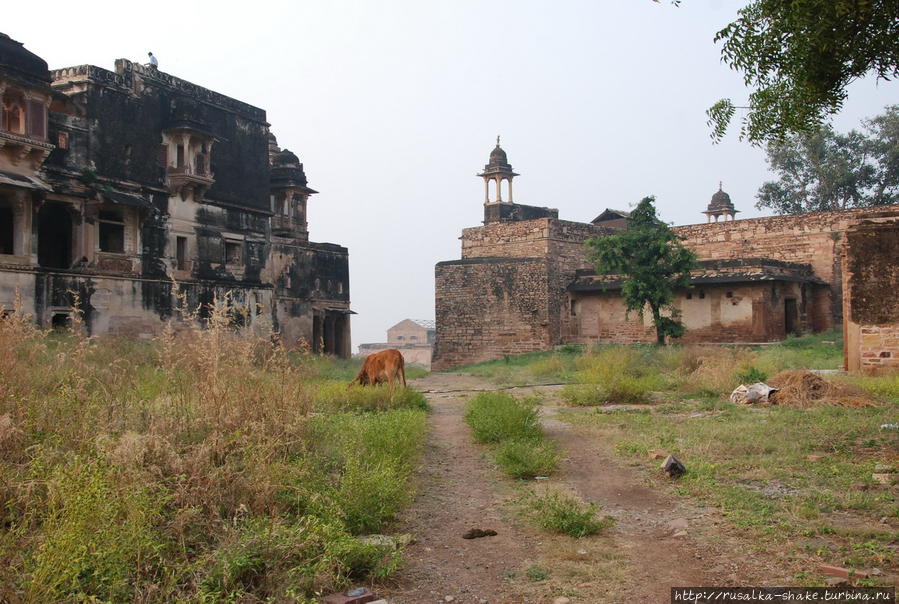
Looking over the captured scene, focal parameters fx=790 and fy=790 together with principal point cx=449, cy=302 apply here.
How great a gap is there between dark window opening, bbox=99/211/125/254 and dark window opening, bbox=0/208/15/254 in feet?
6.74

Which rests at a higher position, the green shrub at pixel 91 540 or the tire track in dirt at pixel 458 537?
the green shrub at pixel 91 540

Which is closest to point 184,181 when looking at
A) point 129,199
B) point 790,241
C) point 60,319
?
point 129,199

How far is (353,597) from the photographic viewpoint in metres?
4.23

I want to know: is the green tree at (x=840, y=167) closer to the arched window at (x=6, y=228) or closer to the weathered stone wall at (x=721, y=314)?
the weathered stone wall at (x=721, y=314)

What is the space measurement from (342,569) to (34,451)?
2.26 metres

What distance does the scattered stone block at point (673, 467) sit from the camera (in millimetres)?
7207

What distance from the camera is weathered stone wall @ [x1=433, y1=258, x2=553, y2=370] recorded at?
28.9m

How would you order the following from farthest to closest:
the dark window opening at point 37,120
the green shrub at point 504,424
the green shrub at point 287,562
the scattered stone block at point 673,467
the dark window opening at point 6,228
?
1. the dark window opening at point 6,228
2. the dark window opening at point 37,120
3. the green shrub at point 504,424
4. the scattered stone block at point 673,467
5. the green shrub at point 287,562

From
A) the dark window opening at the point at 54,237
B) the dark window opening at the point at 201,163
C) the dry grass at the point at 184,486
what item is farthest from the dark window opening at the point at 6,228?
the dry grass at the point at 184,486

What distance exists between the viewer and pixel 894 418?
955 centimetres

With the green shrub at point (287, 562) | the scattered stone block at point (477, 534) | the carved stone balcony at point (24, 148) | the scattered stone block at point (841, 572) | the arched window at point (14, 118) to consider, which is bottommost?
the scattered stone block at point (477, 534)

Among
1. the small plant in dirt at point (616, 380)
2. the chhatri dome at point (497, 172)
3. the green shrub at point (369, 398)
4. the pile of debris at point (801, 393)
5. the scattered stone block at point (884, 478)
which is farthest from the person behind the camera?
the chhatri dome at point (497, 172)

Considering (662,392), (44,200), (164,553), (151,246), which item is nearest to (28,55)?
(44,200)

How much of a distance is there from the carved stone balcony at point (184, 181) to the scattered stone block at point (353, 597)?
63.0ft
